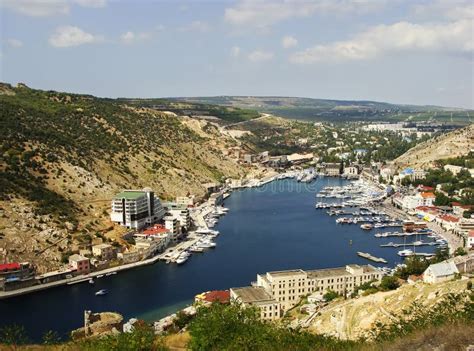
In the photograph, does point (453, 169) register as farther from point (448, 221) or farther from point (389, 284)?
point (389, 284)

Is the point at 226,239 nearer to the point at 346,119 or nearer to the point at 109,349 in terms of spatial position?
the point at 109,349

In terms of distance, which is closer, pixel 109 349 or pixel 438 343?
pixel 438 343

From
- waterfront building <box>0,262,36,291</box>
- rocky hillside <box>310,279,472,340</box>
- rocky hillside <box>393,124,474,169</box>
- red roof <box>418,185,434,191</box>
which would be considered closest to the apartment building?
rocky hillside <box>310,279,472,340</box>

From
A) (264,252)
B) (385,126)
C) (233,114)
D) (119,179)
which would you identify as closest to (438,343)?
(264,252)

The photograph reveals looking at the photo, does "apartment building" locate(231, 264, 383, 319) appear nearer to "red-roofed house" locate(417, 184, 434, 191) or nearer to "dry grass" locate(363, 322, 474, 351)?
"dry grass" locate(363, 322, 474, 351)

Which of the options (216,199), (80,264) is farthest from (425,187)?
(80,264)
